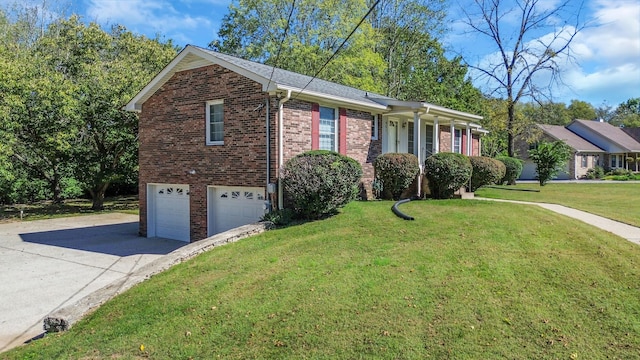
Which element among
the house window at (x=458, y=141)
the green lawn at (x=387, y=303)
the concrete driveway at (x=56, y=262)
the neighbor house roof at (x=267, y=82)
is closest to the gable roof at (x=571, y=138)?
the house window at (x=458, y=141)

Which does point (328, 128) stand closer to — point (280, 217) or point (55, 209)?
point (280, 217)

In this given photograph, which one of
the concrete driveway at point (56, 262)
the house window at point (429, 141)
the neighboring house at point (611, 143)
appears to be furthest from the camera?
the neighboring house at point (611, 143)

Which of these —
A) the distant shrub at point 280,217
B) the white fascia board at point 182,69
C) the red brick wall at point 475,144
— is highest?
the white fascia board at point 182,69

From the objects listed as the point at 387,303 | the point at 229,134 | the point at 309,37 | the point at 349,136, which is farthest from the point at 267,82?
the point at 309,37

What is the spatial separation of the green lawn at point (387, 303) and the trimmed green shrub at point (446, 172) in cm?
512

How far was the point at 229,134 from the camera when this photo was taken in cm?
1192

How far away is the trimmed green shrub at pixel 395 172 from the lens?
44.1 feet

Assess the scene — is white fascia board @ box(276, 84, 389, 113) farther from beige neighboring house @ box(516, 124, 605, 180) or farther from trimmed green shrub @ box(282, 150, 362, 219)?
beige neighboring house @ box(516, 124, 605, 180)

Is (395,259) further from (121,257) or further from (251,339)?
(121,257)

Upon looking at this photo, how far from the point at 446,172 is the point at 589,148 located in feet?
113

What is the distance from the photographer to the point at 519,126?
29.9 m

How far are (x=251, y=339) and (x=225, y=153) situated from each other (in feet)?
25.2

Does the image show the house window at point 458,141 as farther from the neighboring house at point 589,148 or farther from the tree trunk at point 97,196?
the neighboring house at point 589,148

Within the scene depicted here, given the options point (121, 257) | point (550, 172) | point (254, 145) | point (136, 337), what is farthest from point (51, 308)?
point (550, 172)
